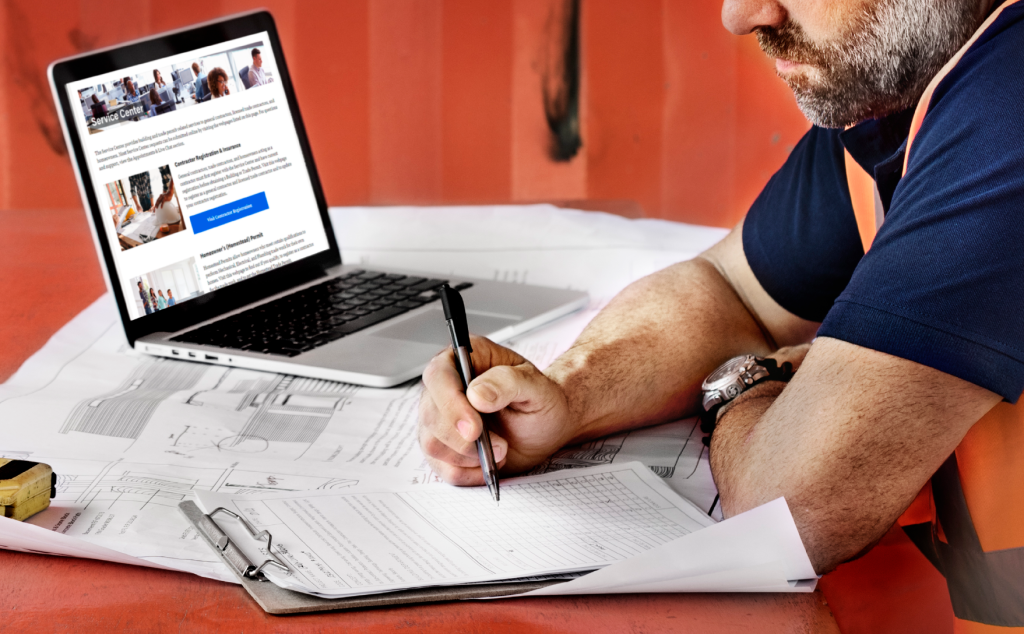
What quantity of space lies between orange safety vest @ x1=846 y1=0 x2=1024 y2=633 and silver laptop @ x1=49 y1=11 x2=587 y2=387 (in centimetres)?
54

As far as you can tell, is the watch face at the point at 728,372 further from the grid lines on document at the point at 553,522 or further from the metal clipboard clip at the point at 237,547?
the metal clipboard clip at the point at 237,547

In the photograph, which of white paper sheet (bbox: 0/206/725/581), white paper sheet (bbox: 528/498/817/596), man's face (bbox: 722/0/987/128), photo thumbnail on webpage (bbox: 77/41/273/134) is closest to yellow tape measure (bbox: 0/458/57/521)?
white paper sheet (bbox: 0/206/725/581)

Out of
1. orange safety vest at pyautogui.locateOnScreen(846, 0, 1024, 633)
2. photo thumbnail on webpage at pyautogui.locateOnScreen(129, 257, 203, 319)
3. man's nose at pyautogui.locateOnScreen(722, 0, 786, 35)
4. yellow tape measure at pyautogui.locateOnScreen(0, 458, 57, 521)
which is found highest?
man's nose at pyautogui.locateOnScreen(722, 0, 786, 35)

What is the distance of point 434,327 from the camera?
3.64ft

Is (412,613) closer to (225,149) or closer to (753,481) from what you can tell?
(753,481)

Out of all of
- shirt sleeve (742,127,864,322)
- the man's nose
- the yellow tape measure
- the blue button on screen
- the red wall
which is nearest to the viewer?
the yellow tape measure

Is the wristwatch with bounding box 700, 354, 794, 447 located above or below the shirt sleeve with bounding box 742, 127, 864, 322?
below

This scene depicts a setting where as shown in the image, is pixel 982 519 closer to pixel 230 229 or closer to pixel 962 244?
pixel 962 244

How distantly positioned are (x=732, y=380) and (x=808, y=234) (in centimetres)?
25

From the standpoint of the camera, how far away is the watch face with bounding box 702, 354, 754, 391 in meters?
0.89

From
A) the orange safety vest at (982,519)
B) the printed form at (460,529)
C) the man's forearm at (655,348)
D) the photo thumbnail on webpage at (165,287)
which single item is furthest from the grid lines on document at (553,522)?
the photo thumbnail on webpage at (165,287)

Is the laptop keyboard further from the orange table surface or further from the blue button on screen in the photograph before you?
the orange table surface

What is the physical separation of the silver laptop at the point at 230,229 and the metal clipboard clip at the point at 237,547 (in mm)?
324

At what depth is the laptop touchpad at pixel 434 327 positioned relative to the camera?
1.08 meters
